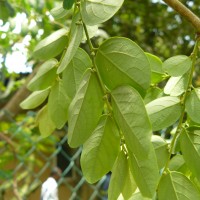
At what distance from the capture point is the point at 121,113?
57 cm

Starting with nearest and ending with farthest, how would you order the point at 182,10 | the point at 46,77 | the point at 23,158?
the point at 182,10 → the point at 46,77 → the point at 23,158

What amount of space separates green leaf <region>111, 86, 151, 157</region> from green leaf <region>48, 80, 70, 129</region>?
15cm

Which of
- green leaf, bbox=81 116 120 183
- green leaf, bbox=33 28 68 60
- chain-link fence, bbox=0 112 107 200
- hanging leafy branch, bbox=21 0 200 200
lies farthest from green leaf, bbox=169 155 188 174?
chain-link fence, bbox=0 112 107 200

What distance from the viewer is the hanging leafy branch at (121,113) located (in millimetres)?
577

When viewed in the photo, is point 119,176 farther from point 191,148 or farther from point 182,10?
point 182,10

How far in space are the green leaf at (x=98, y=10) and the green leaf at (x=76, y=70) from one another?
0.26 feet

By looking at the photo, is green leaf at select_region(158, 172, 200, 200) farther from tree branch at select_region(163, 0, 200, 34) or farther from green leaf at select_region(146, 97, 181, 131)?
tree branch at select_region(163, 0, 200, 34)

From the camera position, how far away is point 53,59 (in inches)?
30.3

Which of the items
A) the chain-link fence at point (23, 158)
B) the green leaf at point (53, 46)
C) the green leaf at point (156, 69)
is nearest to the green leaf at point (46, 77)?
the green leaf at point (53, 46)

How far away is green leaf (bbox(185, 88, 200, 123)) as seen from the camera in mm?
667

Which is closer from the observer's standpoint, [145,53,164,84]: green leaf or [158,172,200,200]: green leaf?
[158,172,200,200]: green leaf

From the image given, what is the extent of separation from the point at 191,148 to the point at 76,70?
170 mm

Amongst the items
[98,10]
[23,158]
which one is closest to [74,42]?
[98,10]

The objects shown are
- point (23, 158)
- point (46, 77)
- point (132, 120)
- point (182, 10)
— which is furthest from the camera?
point (23, 158)
